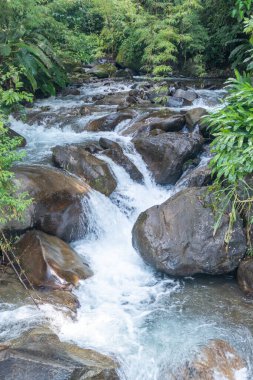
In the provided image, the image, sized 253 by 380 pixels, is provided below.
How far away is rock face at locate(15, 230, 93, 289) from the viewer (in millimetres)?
5375

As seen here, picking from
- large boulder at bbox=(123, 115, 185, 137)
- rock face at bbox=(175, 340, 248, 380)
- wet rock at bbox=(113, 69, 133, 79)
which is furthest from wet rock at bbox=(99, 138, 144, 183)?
wet rock at bbox=(113, 69, 133, 79)

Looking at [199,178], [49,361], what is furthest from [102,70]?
[49,361]

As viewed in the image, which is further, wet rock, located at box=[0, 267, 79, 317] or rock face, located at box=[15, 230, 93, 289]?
rock face, located at box=[15, 230, 93, 289]

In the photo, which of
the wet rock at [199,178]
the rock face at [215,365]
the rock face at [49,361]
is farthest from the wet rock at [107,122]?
the rock face at [215,365]

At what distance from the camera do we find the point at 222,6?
15492mm

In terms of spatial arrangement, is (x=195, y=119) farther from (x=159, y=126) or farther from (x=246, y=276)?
(x=246, y=276)

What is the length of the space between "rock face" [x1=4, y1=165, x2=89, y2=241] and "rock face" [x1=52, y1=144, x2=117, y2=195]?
0.58 meters

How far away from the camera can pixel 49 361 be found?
3.57m

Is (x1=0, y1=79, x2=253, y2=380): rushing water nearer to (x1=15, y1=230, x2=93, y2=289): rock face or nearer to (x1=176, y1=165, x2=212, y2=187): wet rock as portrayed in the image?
(x1=15, y1=230, x2=93, y2=289): rock face

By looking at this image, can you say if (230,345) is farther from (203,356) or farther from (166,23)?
(166,23)

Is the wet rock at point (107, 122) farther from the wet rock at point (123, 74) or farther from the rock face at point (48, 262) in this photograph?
the wet rock at point (123, 74)

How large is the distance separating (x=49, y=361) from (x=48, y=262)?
199 cm

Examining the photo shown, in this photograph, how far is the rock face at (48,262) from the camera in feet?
17.6

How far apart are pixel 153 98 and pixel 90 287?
336 inches
